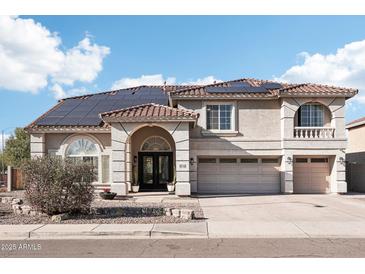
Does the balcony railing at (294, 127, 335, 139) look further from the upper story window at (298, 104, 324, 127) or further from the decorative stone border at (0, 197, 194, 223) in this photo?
the decorative stone border at (0, 197, 194, 223)

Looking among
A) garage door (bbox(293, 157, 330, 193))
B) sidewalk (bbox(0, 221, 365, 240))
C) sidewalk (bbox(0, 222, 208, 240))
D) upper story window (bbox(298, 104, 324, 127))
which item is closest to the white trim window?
upper story window (bbox(298, 104, 324, 127))

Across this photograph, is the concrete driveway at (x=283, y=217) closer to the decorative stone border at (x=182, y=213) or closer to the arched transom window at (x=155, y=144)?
the decorative stone border at (x=182, y=213)

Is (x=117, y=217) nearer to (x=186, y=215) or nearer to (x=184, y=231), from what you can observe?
(x=186, y=215)

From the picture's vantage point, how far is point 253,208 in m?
16.0

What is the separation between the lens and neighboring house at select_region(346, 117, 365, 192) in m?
24.5

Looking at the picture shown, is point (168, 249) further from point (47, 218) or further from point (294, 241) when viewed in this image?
point (47, 218)

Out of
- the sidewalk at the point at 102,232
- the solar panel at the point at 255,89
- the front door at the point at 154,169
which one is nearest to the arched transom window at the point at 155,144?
the front door at the point at 154,169

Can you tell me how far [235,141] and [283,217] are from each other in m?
9.65

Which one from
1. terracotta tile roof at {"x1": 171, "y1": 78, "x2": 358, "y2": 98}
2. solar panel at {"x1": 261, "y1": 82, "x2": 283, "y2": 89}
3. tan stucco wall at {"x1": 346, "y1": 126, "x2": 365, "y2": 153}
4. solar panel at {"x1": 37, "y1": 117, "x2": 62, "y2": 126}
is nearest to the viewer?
terracotta tile roof at {"x1": 171, "y1": 78, "x2": 358, "y2": 98}

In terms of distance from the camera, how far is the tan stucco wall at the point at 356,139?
2789 cm

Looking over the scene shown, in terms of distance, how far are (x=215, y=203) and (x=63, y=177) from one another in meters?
7.39

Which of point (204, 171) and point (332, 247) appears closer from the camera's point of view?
point (332, 247)

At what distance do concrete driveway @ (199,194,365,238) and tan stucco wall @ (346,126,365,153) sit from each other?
888 centimetres
